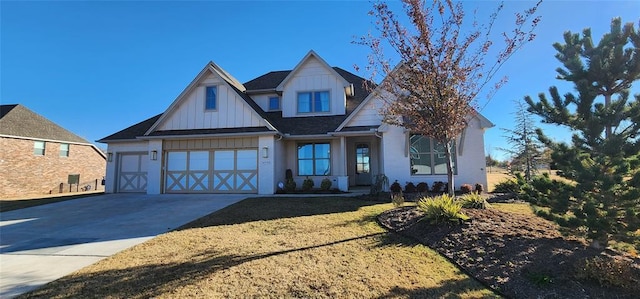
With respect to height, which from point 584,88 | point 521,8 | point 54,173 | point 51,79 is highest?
point 51,79

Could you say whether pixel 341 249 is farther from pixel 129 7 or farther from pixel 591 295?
pixel 129 7

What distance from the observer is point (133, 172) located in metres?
17.0

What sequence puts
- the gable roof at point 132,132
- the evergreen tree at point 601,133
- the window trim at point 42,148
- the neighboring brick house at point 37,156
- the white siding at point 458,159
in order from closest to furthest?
the evergreen tree at point 601,133
the white siding at point 458,159
the gable roof at point 132,132
the neighboring brick house at point 37,156
the window trim at point 42,148

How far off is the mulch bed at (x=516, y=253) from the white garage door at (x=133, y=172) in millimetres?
15643

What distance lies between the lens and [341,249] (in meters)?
5.66

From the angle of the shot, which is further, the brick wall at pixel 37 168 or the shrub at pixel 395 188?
the brick wall at pixel 37 168

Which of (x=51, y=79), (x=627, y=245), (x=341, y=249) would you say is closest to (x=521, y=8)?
(x=627, y=245)

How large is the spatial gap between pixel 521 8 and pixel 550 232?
18.3 feet

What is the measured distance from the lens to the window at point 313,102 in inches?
679

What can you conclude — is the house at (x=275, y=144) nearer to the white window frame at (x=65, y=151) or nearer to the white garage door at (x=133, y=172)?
the white garage door at (x=133, y=172)

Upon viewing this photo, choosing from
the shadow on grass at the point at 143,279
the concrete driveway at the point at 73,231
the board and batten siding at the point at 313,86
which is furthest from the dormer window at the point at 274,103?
the shadow on grass at the point at 143,279

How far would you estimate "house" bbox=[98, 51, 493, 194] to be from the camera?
45.3 ft

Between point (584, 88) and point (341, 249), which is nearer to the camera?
point (584, 88)

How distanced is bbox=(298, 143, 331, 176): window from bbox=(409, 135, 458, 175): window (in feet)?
15.6
